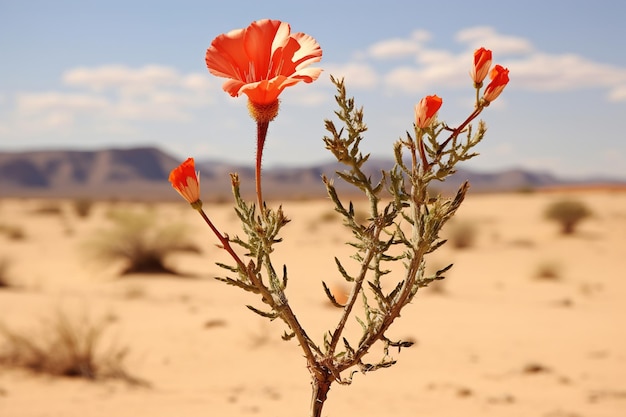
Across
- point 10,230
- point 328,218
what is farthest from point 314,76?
point 328,218

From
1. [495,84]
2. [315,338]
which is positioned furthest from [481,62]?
[315,338]

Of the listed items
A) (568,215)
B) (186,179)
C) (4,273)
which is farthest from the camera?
(568,215)

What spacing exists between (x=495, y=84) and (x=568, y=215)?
24651mm

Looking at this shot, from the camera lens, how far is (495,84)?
2.10m

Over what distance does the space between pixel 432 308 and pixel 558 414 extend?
17.7 ft

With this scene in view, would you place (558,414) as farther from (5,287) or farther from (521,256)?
(521,256)

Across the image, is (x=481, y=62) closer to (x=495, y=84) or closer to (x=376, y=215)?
(x=495, y=84)

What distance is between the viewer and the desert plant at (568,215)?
25047 millimetres

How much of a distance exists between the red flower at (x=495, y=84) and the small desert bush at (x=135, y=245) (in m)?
13.7

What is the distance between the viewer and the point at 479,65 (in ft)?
6.89

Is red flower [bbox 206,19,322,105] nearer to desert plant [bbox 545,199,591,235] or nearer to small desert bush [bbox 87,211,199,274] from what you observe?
small desert bush [bbox 87,211,199,274]

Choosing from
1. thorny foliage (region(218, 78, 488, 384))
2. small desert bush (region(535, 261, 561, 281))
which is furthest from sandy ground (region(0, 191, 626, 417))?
thorny foliage (region(218, 78, 488, 384))

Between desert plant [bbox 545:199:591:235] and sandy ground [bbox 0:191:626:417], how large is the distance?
302 inches

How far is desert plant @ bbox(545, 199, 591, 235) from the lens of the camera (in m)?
25.0
